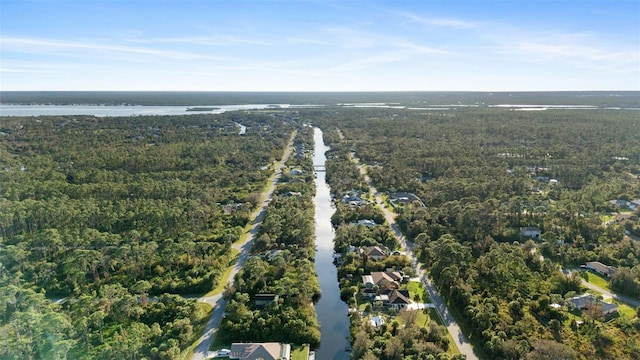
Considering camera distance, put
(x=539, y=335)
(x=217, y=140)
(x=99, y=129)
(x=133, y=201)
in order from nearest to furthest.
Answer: (x=539, y=335) < (x=133, y=201) < (x=217, y=140) < (x=99, y=129)

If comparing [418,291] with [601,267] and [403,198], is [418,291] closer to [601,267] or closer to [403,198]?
[601,267]

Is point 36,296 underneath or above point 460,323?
above

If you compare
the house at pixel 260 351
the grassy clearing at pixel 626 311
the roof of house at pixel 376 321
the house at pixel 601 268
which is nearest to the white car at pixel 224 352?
the house at pixel 260 351

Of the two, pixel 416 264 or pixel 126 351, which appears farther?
pixel 416 264

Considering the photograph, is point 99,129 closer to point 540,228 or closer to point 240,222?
point 240,222

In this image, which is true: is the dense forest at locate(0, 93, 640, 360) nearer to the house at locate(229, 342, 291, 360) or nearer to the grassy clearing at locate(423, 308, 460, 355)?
the grassy clearing at locate(423, 308, 460, 355)

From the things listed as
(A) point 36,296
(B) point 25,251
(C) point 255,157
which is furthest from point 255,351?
(C) point 255,157

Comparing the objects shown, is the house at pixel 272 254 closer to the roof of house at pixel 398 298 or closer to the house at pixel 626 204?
the roof of house at pixel 398 298

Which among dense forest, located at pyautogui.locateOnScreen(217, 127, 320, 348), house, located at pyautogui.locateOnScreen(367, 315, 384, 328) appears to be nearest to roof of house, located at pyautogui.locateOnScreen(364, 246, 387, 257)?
dense forest, located at pyautogui.locateOnScreen(217, 127, 320, 348)
